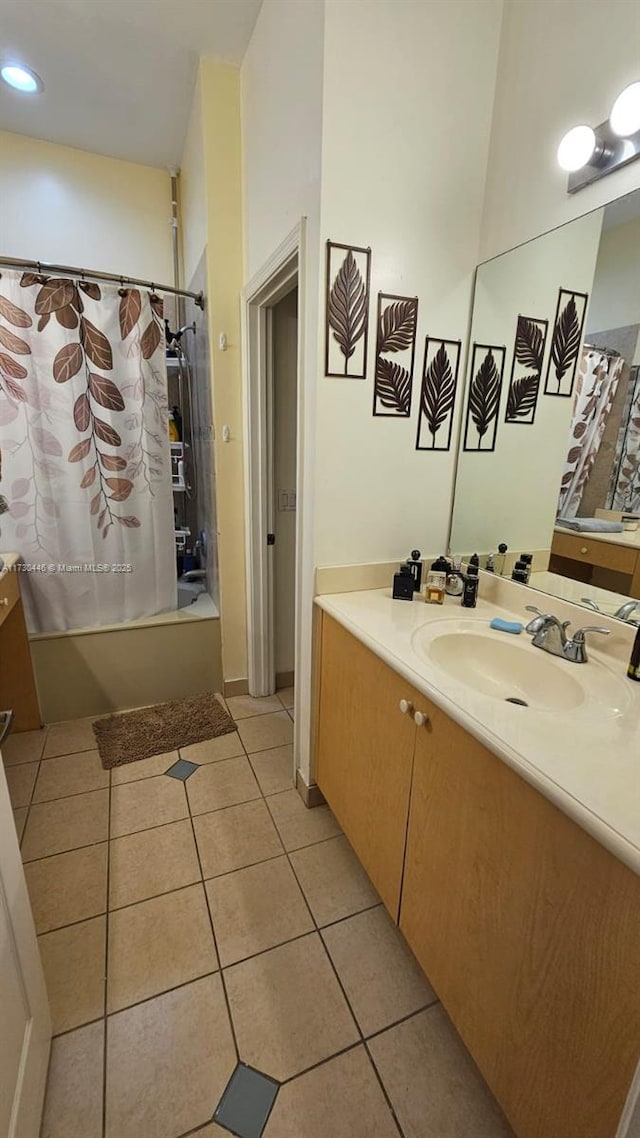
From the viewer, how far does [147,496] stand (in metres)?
2.29

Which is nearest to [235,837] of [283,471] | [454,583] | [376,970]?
[376,970]

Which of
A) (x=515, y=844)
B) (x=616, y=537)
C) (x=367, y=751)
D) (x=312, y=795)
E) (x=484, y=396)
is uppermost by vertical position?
(x=484, y=396)

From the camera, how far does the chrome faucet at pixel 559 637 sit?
3.81 feet

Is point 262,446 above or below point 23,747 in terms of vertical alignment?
above

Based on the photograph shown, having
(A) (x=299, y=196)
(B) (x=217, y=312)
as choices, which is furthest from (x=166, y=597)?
(A) (x=299, y=196)

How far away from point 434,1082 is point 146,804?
1243 mm

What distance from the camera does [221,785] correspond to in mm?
1915

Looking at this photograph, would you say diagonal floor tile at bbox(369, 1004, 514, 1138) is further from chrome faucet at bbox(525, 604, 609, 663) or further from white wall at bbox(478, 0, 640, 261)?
white wall at bbox(478, 0, 640, 261)

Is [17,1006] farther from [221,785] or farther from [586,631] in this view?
[586,631]

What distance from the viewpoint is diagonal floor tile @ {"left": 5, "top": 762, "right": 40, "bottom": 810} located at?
1.81 meters

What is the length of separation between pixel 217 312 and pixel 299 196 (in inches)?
29.8

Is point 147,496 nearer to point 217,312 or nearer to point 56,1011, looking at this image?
point 217,312

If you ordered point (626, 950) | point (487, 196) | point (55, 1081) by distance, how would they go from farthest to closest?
point (487, 196), point (55, 1081), point (626, 950)

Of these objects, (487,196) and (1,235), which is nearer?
(487,196)
